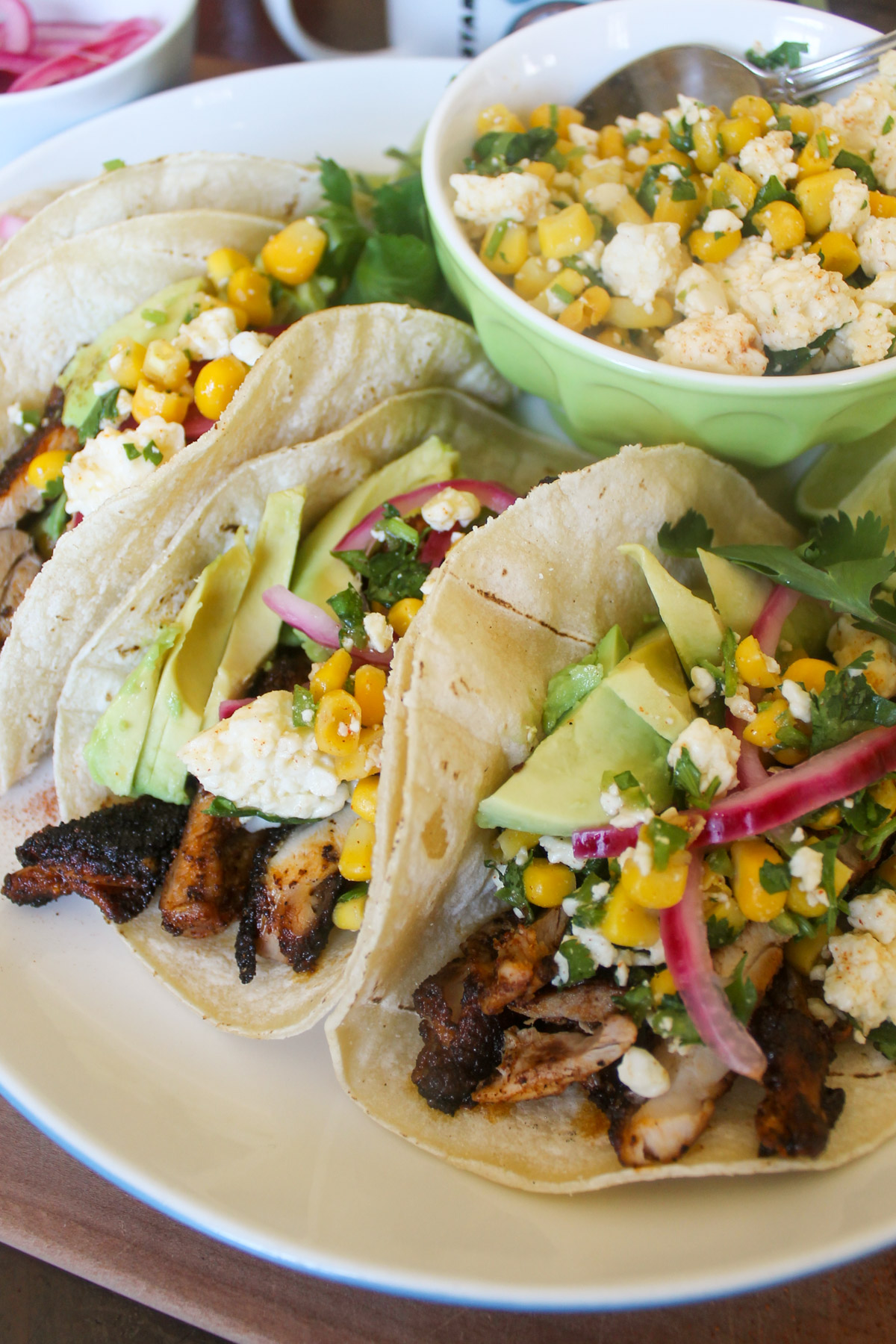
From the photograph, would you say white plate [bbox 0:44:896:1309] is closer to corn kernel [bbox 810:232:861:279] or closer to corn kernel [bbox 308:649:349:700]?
corn kernel [bbox 308:649:349:700]

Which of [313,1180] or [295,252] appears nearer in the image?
[313,1180]

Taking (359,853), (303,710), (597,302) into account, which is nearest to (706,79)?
(597,302)

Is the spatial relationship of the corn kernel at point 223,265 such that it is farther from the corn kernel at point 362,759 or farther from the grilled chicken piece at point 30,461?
the corn kernel at point 362,759

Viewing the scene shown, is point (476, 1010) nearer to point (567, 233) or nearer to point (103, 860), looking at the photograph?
point (103, 860)

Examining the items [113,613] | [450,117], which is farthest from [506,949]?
[450,117]

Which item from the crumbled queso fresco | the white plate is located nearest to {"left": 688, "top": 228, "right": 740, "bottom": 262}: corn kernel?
the crumbled queso fresco

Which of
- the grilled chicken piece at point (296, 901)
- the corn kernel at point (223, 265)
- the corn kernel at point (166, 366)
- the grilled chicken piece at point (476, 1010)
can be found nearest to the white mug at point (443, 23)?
the corn kernel at point (223, 265)
